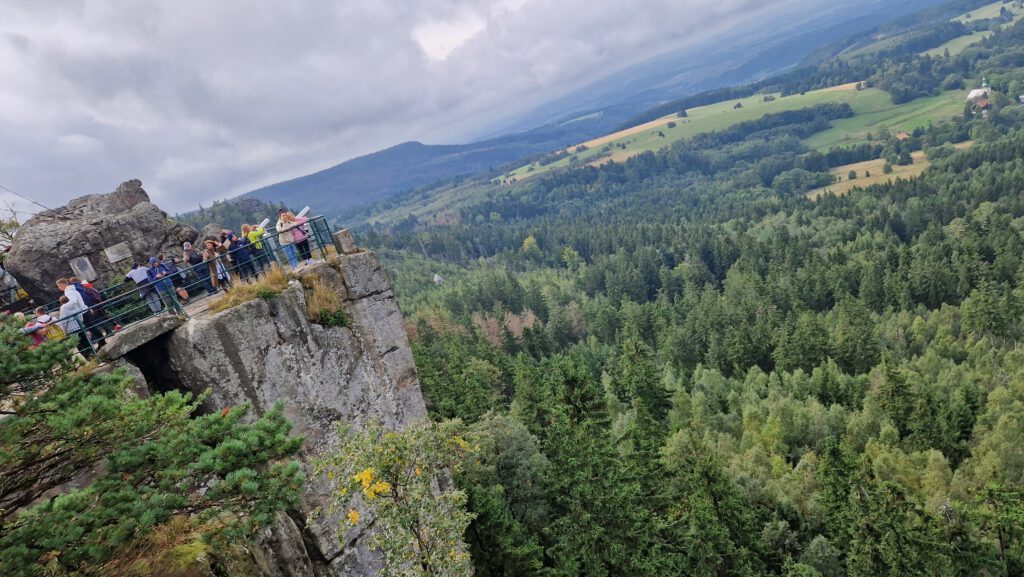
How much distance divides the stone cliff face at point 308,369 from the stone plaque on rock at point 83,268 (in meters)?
15.5

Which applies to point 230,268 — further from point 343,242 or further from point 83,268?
point 83,268

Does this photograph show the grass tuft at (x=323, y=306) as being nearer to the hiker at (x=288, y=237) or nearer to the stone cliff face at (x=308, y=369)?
the stone cliff face at (x=308, y=369)

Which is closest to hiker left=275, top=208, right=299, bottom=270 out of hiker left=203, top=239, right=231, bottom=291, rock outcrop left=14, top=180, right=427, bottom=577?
rock outcrop left=14, top=180, right=427, bottom=577

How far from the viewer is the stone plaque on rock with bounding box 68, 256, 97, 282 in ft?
92.3

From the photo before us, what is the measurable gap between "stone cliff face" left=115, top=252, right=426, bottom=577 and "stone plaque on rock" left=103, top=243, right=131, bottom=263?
54.3ft

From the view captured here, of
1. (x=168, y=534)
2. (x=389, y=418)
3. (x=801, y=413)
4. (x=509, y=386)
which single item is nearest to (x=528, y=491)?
(x=389, y=418)

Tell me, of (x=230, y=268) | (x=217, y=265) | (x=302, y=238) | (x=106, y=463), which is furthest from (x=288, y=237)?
(x=106, y=463)

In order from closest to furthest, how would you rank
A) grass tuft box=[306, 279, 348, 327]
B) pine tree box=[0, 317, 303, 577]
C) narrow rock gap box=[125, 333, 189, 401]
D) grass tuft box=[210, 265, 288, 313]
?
1. pine tree box=[0, 317, 303, 577]
2. narrow rock gap box=[125, 333, 189, 401]
3. grass tuft box=[210, 265, 288, 313]
4. grass tuft box=[306, 279, 348, 327]

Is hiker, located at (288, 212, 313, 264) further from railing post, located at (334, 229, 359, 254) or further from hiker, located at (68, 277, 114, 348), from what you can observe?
hiker, located at (68, 277, 114, 348)

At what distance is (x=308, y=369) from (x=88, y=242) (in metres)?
20.5

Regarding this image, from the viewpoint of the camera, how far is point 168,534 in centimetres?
1135

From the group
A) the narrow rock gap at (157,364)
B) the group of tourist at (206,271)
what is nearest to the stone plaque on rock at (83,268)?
the group of tourist at (206,271)

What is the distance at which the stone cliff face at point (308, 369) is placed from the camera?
16.6 m

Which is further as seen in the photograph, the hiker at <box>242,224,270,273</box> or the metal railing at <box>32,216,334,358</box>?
the hiker at <box>242,224,270,273</box>
